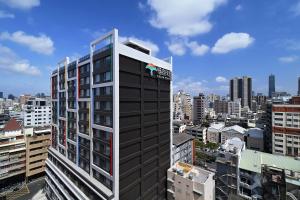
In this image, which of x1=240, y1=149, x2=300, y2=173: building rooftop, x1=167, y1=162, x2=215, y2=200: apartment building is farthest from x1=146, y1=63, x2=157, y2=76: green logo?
x1=240, y1=149, x2=300, y2=173: building rooftop

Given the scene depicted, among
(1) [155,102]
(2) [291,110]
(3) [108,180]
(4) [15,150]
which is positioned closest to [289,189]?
(1) [155,102]

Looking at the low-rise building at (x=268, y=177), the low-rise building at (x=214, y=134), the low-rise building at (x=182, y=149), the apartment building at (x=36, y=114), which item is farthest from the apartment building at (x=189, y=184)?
the apartment building at (x=36, y=114)

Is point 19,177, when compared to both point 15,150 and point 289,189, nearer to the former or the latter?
point 15,150

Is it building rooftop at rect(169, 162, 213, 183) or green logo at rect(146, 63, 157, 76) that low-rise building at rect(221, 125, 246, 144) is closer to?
building rooftop at rect(169, 162, 213, 183)

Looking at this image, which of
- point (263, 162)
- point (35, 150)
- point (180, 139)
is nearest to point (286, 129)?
point (263, 162)

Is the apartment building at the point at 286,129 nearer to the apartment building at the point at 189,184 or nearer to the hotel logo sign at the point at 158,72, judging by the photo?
the apartment building at the point at 189,184

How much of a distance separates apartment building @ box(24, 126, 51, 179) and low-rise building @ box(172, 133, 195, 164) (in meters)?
56.0

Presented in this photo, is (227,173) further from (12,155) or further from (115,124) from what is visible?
(12,155)

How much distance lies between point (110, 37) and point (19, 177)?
7416 centimetres

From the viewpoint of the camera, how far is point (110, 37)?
28750 millimetres

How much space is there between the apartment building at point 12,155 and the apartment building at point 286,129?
111 meters

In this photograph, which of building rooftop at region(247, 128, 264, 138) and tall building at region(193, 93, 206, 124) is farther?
tall building at region(193, 93, 206, 124)

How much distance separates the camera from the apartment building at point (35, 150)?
224 ft

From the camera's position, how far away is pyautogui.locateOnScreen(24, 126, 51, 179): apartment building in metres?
68.3
